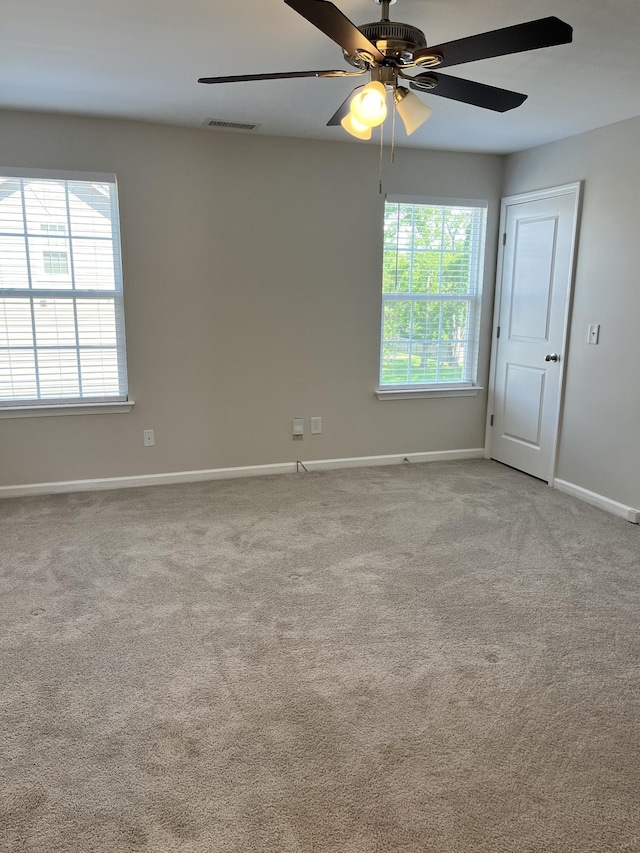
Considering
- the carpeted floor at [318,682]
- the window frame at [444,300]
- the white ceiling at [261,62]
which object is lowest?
the carpeted floor at [318,682]

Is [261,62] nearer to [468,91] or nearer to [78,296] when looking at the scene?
[468,91]

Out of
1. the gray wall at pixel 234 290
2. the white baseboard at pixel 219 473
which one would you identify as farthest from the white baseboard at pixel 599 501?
the gray wall at pixel 234 290

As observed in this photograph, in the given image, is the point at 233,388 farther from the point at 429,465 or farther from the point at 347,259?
the point at 429,465

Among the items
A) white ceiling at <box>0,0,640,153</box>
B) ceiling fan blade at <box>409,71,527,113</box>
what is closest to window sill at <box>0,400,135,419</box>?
white ceiling at <box>0,0,640,153</box>

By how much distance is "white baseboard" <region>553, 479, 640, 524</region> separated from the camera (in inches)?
150

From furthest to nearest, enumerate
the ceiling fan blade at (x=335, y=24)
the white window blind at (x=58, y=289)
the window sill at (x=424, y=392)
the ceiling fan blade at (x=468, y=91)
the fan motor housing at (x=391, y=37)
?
the window sill at (x=424, y=392) < the white window blind at (x=58, y=289) < the ceiling fan blade at (x=468, y=91) < the fan motor housing at (x=391, y=37) < the ceiling fan blade at (x=335, y=24)

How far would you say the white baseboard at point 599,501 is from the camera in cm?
381

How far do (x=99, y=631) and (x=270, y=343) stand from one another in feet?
8.26

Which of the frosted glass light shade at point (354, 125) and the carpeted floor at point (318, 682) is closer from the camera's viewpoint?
the carpeted floor at point (318, 682)

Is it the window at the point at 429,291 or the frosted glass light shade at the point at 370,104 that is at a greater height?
the frosted glass light shade at the point at 370,104

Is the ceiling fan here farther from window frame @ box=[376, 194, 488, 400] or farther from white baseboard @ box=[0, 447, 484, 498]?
white baseboard @ box=[0, 447, 484, 498]

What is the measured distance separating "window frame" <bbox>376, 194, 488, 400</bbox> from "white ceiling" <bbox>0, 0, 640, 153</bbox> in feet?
2.19

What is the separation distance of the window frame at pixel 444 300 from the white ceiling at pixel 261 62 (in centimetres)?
67

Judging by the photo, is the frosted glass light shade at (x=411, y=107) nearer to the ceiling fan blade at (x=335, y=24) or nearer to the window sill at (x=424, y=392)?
the ceiling fan blade at (x=335, y=24)
